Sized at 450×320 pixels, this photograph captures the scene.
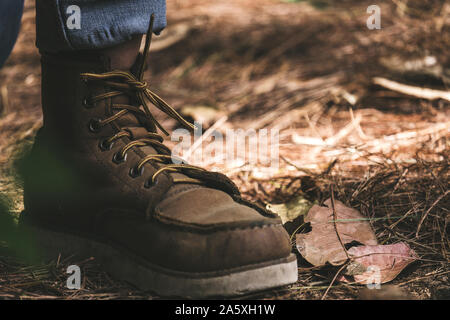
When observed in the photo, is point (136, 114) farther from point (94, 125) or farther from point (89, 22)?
point (89, 22)

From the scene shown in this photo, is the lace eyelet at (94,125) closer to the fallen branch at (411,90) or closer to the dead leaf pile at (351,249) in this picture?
the dead leaf pile at (351,249)

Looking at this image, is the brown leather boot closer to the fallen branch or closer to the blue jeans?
the blue jeans

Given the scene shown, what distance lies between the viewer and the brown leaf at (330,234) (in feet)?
3.62

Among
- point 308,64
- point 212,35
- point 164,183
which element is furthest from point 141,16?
point 212,35

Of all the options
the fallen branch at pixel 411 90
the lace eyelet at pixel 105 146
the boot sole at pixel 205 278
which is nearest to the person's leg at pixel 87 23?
the lace eyelet at pixel 105 146

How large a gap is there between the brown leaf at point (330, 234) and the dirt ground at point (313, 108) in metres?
0.04

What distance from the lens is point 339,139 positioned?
6.69 ft

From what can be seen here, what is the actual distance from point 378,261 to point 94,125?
738 millimetres

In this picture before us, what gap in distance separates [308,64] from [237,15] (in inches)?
41.2

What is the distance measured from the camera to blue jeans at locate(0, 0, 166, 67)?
103 cm

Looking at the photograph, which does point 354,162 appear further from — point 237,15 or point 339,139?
point 237,15

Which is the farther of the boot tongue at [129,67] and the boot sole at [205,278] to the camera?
the boot tongue at [129,67]

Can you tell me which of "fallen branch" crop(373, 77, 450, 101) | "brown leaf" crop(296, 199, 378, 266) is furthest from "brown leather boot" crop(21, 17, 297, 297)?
"fallen branch" crop(373, 77, 450, 101)

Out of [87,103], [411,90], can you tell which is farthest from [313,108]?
[87,103]
